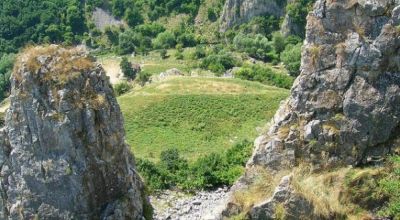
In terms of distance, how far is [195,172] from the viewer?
48281 millimetres

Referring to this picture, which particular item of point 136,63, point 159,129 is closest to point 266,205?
point 159,129

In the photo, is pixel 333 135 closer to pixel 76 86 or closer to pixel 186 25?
pixel 76 86

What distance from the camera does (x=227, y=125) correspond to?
7581cm

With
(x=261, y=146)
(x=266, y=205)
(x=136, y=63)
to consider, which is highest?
(x=261, y=146)

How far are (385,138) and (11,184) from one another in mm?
20099

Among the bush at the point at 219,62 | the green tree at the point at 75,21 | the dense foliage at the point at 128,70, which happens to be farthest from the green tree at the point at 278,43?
the green tree at the point at 75,21

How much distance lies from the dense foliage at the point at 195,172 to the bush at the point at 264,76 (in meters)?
59.8

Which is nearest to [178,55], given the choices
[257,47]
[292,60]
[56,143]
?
[257,47]

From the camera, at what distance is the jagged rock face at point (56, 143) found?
32.2 meters

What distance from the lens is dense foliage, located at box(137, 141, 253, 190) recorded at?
154ft

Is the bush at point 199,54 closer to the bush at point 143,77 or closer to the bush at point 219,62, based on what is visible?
the bush at point 219,62

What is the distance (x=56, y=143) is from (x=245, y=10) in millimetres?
145086

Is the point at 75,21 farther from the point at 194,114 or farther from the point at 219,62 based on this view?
the point at 194,114

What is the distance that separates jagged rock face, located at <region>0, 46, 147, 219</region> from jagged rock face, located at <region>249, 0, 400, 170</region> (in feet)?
29.6
